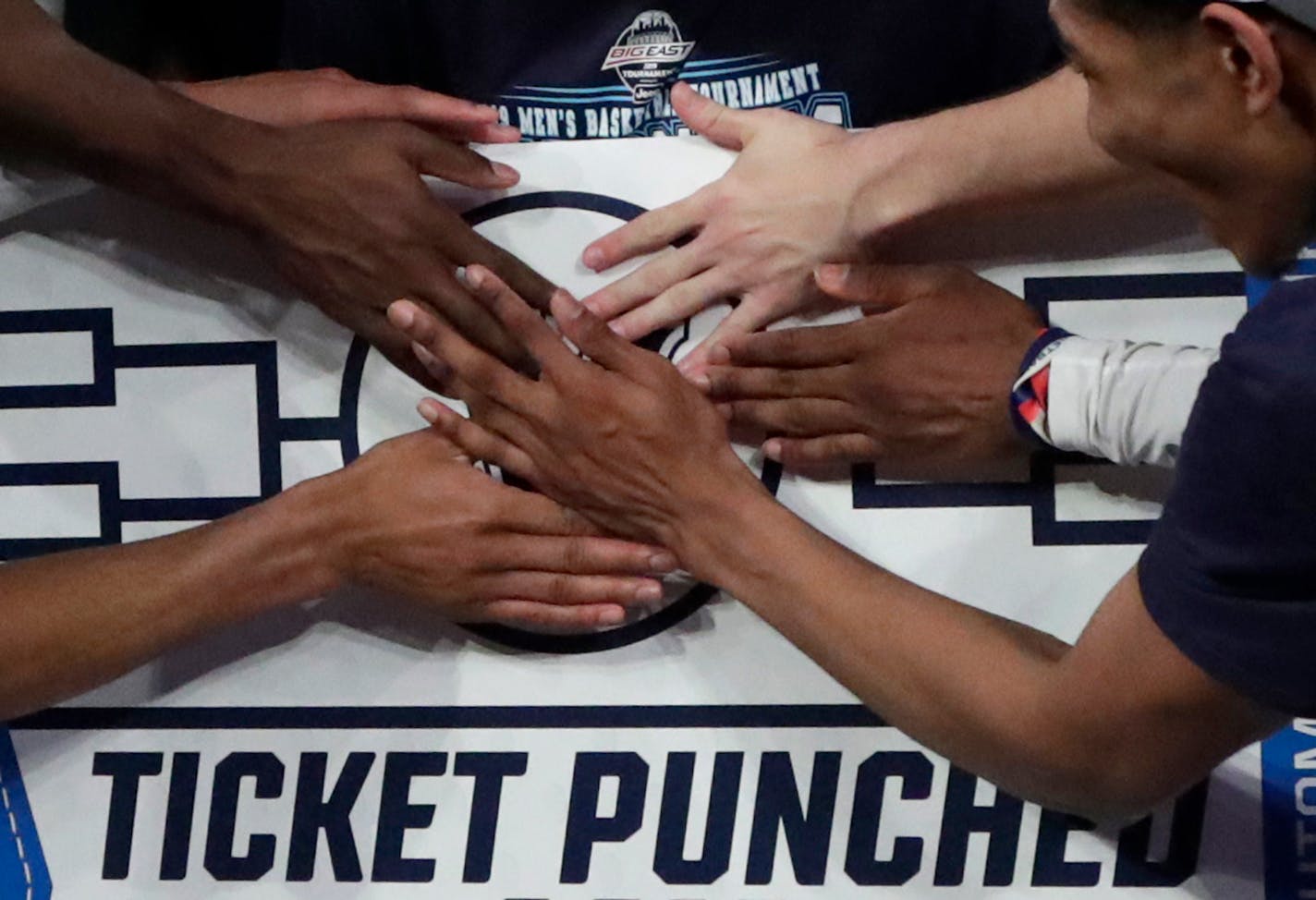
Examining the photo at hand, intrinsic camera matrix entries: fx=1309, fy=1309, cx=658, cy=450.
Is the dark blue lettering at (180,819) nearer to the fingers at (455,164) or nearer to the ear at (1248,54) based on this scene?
the fingers at (455,164)

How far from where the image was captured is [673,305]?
911 millimetres

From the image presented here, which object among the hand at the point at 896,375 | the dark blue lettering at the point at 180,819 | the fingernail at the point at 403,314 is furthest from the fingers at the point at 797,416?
the dark blue lettering at the point at 180,819

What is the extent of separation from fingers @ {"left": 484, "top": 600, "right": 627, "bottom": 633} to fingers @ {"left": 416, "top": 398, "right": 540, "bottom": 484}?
0.09m

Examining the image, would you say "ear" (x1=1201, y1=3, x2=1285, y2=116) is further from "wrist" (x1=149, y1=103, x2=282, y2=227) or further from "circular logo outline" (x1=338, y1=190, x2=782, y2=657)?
"wrist" (x1=149, y1=103, x2=282, y2=227)

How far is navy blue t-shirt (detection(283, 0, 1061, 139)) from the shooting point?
1.02 metres

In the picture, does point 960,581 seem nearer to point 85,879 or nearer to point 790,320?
point 790,320

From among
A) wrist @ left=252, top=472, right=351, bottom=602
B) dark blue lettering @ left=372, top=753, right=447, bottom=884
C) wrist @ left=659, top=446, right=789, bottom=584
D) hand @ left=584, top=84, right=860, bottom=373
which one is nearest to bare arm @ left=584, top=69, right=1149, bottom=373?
hand @ left=584, top=84, right=860, bottom=373

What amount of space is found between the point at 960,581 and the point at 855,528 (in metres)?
0.08

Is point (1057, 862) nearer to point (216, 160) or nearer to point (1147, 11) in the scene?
point (1147, 11)

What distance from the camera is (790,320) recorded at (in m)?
0.92

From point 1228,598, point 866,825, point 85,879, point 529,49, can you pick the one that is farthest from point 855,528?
point 85,879

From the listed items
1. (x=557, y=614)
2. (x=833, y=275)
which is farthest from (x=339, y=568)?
(x=833, y=275)

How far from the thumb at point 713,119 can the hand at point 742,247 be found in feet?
0.08

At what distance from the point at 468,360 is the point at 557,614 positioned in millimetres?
181
